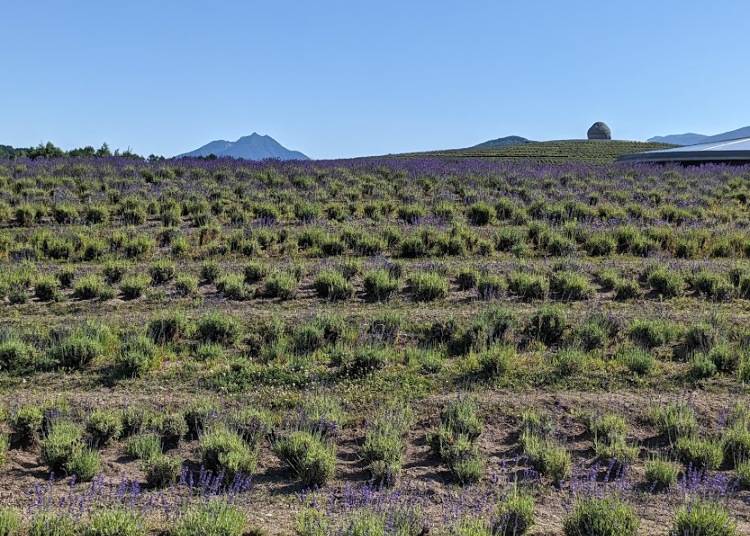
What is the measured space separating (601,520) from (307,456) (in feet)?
7.26

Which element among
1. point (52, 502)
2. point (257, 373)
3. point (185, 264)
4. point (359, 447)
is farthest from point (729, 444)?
point (185, 264)

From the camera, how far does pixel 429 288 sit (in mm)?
11109

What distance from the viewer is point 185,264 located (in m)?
13.1

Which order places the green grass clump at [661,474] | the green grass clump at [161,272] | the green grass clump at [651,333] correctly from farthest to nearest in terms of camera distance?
the green grass clump at [161,272] < the green grass clump at [651,333] < the green grass clump at [661,474]

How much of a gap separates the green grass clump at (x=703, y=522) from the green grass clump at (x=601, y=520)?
26 centimetres

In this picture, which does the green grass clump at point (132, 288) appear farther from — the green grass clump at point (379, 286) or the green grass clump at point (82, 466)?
the green grass clump at point (82, 466)

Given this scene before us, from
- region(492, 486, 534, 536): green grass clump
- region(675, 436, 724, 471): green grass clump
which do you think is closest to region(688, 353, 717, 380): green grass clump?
region(675, 436, 724, 471): green grass clump

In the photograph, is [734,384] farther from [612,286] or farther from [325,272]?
[325,272]

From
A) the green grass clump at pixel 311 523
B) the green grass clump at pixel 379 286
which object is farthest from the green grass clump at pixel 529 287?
the green grass clump at pixel 311 523

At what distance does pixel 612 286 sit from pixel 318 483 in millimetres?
7365

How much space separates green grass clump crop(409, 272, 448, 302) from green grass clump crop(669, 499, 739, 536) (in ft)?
21.1

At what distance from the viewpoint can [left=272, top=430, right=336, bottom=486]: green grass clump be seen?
5.70 m

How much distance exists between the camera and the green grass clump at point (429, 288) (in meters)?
11.1

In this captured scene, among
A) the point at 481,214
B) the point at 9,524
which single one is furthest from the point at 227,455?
the point at 481,214
